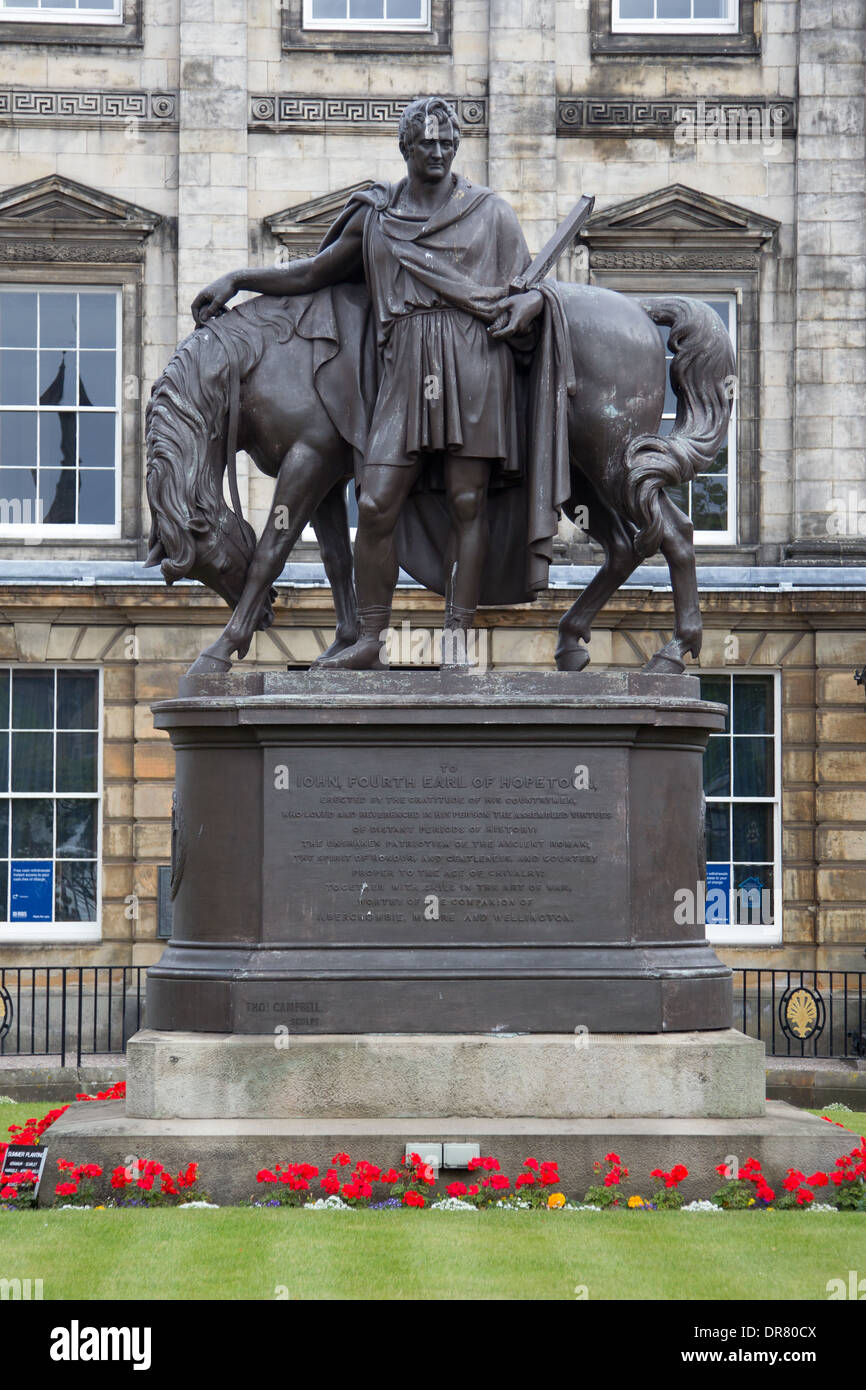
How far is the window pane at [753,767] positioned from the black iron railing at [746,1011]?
256cm

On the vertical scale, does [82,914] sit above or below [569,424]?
below

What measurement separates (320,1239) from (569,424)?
180 inches

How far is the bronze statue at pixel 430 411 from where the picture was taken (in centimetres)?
1020

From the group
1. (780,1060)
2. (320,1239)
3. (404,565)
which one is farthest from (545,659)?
(320,1239)

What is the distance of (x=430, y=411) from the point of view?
10.1 metres

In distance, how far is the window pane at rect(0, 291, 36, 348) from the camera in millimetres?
26031

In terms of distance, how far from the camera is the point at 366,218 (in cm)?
1036

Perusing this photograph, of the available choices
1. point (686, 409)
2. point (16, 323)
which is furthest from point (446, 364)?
point (16, 323)

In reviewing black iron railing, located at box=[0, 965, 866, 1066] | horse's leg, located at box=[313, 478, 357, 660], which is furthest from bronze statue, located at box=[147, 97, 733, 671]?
black iron railing, located at box=[0, 965, 866, 1066]

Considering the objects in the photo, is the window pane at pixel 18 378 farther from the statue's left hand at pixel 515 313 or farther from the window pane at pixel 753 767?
the statue's left hand at pixel 515 313

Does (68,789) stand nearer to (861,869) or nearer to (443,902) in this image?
(861,869)

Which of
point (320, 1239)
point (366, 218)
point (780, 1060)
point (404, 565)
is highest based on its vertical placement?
point (366, 218)

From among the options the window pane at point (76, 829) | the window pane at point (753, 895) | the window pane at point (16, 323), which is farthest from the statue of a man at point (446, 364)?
the window pane at point (16, 323)

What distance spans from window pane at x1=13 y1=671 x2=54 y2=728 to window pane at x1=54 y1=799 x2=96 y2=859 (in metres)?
1.11
